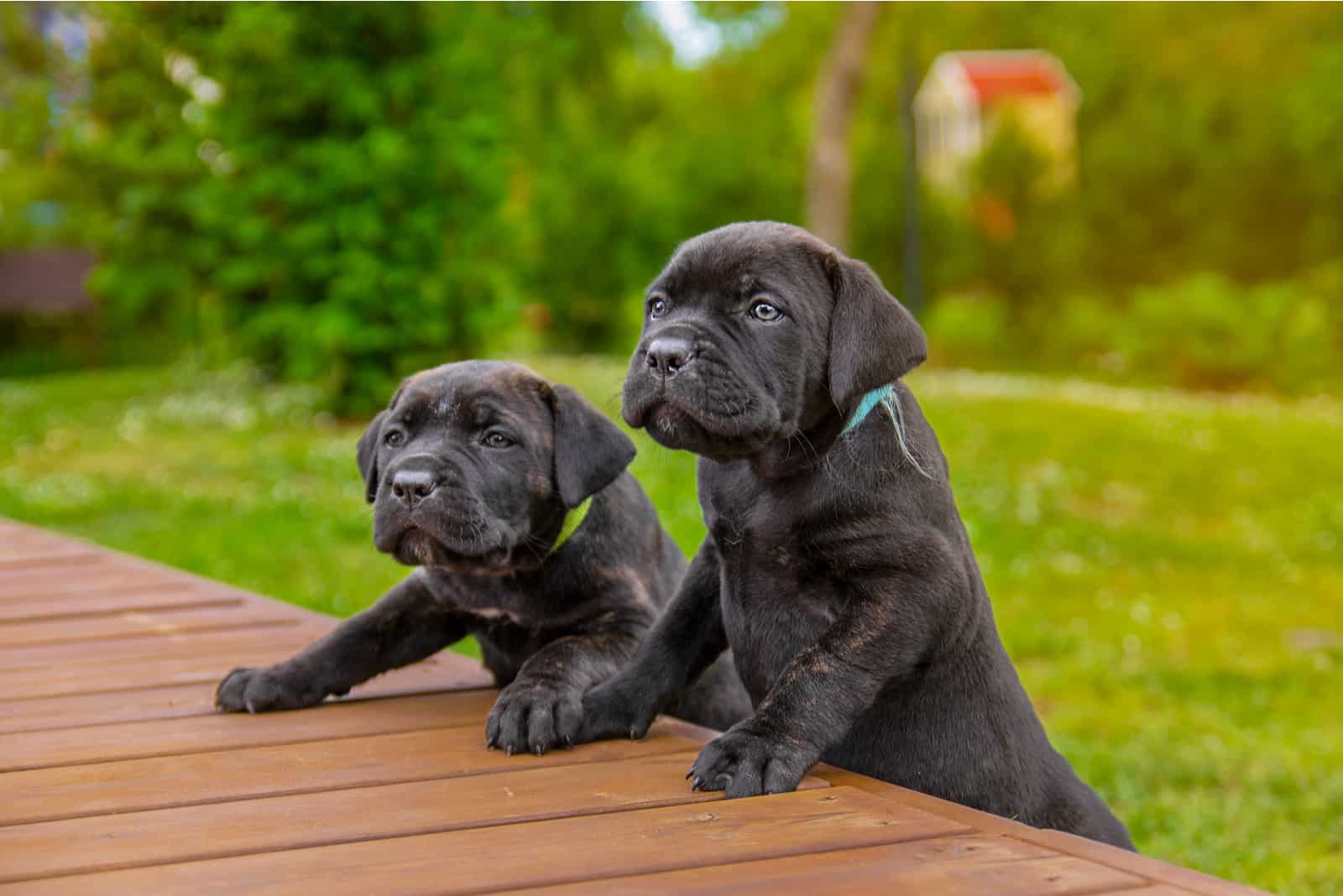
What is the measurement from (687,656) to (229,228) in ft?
42.8

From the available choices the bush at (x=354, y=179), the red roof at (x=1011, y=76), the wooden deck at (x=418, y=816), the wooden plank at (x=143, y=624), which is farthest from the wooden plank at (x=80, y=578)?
the red roof at (x=1011, y=76)

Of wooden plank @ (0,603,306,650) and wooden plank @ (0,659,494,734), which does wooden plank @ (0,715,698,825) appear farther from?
wooden plank @ (0,603,306,650)

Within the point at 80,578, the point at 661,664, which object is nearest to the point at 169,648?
the point at 80,578

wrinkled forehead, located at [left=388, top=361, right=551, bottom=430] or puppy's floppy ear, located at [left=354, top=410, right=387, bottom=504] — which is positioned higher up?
wrinkled forehead, located at [left=388, top=361, right=551, bottom=430]

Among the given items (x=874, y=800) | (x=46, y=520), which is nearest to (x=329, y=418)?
(x=46, y=520)

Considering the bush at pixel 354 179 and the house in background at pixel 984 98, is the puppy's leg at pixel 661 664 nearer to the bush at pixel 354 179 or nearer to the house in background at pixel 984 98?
the bush at pixel 354 179

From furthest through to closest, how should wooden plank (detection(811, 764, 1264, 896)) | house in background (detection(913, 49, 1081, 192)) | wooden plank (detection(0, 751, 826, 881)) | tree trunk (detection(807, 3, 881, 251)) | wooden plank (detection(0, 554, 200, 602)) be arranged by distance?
house in background (detection(913, 49, 1081, 192))
tree trunk (detection(807, 3, 881, 251))
wooden plank (detection(0, 554, 200, 602))
wooden plank (detection(0, 751, 826, 881))
wooden plank (detection(811, 764, 1264, 896))

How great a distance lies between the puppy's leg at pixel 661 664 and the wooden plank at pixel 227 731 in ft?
1.42

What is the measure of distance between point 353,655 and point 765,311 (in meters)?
1.65

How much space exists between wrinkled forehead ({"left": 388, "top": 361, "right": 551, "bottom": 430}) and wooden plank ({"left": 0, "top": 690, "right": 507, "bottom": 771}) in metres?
0.78

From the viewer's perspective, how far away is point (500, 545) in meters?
3.88

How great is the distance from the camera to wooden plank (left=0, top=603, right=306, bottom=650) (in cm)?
512

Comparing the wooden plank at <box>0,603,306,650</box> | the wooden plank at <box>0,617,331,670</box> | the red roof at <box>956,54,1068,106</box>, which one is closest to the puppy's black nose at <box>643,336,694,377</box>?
the wooden plank at <box>0,617,331,670</box>

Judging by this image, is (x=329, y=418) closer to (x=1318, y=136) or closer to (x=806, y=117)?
(x=806, y=117)
